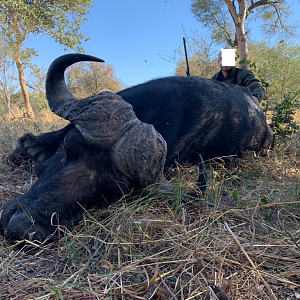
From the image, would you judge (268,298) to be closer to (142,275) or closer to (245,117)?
(142,275)

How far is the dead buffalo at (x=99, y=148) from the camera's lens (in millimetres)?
1658

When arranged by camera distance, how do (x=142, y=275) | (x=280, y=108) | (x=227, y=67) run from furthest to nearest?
1. (x=227, y=67)
2. (x=280, y=108)
3. (x=142, y=275)

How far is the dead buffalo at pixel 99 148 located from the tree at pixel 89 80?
22.9 metres

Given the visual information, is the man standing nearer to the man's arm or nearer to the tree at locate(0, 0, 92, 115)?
the man's arm

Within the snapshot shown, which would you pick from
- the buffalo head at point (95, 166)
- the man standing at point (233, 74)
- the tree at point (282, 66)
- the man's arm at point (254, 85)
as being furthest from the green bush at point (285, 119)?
the tree at point (282, 66)

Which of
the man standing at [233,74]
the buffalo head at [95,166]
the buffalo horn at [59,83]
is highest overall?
the man standing at [233,74]

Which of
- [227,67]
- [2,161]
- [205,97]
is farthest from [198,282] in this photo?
[227,67]

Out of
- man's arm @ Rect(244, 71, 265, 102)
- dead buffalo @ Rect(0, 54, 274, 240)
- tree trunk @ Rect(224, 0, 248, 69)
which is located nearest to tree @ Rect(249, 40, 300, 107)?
tree trunk @ Rect(224, 0, 248, 69)

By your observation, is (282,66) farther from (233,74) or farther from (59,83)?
(59,83)

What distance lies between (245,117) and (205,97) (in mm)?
635

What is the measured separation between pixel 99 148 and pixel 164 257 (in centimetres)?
81

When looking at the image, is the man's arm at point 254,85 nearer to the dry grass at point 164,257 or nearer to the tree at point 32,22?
the dry grass at point 164,257

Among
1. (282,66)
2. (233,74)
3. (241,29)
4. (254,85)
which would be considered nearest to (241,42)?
(241,29)

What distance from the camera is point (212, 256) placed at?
1.34 m
